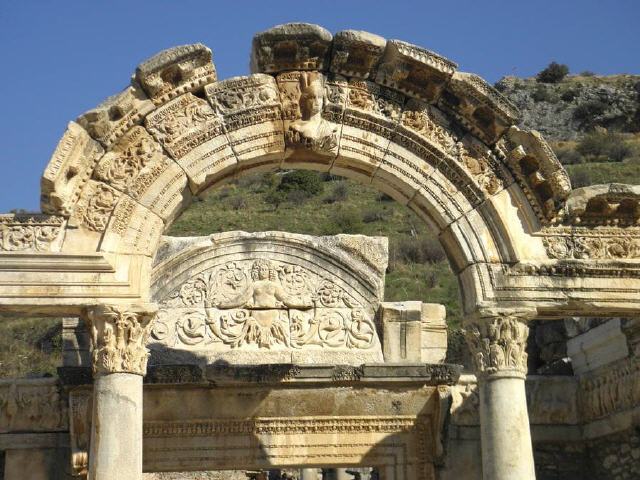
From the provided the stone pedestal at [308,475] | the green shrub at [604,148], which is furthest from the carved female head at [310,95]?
the green shrub at [604,148]

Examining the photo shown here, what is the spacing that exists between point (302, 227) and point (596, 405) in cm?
2265

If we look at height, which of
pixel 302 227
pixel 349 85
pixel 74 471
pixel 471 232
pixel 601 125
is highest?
pixel 601 125

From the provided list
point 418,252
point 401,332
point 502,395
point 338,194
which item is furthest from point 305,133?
point 338,194

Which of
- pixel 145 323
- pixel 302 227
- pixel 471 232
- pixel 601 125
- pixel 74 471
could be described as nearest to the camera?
pixel 145 323

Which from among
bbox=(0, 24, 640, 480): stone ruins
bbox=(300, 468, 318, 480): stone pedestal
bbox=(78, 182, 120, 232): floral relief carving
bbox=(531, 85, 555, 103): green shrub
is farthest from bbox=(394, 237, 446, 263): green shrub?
bbox=(78, 182, 120, 232): floral relief carving

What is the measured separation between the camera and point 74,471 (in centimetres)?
1339

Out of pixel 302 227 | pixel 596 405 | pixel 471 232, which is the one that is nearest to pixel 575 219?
pixel 471 232

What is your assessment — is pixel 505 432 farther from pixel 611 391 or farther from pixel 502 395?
pixel 611 391

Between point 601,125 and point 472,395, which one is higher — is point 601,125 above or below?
above

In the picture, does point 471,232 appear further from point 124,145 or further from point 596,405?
point 596,405

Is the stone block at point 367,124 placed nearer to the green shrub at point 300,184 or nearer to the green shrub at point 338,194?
the green shrub at point 300,184

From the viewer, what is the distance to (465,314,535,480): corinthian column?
33.9 feet

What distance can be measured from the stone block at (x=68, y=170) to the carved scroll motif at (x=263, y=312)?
176 inches

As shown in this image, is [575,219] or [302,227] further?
[302,227]
